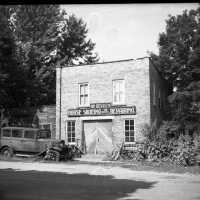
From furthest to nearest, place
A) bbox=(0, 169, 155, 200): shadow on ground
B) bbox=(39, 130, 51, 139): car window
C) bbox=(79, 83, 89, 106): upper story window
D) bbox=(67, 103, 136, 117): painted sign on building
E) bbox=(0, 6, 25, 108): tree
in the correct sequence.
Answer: bbox=(0, 6, 25, 108): tree, bbox=(79, 83, 89, 106): upper story window, bbox=(67, 103, 136, 117): painted sign on building, bbox=(39, 130, 51, 139): car window, bbox=(0, 169, 155, 200): shadow on ground

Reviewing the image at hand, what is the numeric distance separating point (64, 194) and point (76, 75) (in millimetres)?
16357

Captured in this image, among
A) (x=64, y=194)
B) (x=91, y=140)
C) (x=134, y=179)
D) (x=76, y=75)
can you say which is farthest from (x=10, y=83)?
(x=64, y=194)

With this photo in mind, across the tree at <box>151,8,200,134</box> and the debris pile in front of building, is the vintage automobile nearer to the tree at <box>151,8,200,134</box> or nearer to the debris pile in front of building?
the debris pile in front of building

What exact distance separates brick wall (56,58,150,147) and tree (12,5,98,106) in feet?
20.5

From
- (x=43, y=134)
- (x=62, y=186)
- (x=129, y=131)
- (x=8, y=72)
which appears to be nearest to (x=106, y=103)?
(x=129, y=131)

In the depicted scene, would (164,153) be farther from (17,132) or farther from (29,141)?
(17,132)

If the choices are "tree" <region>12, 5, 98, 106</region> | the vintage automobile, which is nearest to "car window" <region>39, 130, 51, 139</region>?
the vintage automobile

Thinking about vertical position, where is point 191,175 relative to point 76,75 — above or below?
below

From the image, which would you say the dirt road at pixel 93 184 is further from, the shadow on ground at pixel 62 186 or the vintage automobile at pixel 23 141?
the vintage automobile at pixel 23 141

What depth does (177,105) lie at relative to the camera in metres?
27.6

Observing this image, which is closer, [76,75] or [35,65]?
[76,75]

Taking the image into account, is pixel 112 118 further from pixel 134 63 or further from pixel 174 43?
pixel 174 43

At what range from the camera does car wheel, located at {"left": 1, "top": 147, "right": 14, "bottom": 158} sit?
66.8ft

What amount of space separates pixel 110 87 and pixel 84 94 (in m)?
2.17
